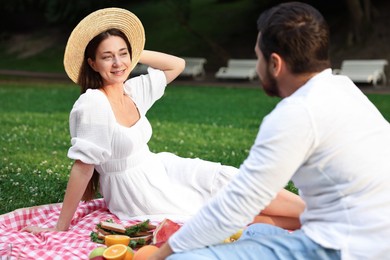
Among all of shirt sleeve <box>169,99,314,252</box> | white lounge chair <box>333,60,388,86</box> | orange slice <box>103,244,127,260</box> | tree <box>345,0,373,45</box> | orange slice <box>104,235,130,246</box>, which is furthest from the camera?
tree <box>345,0,373,45</box>

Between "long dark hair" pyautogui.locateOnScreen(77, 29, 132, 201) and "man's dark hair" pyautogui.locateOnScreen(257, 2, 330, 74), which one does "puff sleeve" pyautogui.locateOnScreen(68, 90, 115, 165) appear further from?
"man's dark hair" pyautogui.locateOnScreen(257, 2, 330, 74)

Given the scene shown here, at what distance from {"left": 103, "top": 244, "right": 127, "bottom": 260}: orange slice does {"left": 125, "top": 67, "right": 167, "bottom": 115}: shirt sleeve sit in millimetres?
1598

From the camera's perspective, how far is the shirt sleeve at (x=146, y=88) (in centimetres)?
527

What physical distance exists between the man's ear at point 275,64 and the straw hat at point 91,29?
7.23 ft

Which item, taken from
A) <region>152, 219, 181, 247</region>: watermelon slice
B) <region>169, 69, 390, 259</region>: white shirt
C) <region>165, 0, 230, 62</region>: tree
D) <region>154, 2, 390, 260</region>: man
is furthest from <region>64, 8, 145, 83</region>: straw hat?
<region>165, 0, 230, 62</region>: tree

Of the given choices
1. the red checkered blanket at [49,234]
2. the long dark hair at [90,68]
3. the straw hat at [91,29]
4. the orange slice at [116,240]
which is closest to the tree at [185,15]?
the red checkered blanket at [49,234]

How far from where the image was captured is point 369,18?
26016 millimetres

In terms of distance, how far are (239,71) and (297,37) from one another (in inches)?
875

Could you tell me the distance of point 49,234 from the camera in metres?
4.69

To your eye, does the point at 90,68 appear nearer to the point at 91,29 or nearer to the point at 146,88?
the point at 91,29

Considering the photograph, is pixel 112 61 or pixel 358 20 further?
pixel 358 20

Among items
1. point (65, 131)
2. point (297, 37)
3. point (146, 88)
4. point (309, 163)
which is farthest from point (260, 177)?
point (65, 131)

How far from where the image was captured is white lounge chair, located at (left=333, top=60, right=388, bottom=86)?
72.3 feet

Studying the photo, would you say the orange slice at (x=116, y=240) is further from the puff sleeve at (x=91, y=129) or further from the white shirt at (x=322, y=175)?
the white shirt at (x=322, y=175)
